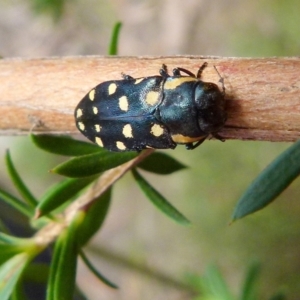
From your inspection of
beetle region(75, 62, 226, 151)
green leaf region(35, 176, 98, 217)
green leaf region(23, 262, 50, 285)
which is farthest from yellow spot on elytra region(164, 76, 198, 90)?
green leaf region(23, 262, 50, 285)

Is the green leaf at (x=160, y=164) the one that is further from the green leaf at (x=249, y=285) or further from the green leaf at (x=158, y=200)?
the green leaf at (x=249, y=285)

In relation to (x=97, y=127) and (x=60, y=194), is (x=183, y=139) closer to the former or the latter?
(x=97, y=127)

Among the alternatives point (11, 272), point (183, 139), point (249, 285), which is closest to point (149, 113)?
point (183, 139)

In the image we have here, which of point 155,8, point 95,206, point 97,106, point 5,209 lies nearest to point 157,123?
point 97,106

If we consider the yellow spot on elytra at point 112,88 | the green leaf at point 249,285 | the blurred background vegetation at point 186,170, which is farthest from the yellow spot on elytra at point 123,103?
the blurred background vegetation at point 186,170

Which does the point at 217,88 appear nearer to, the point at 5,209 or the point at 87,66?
the point at 87,66
